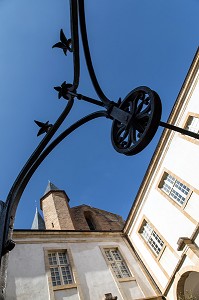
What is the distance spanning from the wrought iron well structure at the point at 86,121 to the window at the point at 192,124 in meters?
10.1

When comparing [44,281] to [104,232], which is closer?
[44,281]

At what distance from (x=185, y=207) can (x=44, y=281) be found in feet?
23.8

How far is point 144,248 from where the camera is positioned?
14.3 metres

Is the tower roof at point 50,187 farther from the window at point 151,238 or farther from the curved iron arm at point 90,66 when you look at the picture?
the curved iron arm at point 90,66

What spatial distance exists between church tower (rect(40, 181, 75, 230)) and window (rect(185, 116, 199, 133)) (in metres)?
11.3

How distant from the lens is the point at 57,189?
76.6 ft

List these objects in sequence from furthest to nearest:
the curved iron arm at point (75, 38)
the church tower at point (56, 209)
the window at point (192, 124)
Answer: the church tower at point (56, 209) → the window at point (192, 124) → the curved iron arm at point (75, 38)

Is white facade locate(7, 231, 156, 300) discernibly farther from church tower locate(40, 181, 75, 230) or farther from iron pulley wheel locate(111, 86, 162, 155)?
iron pulley wheel locate(111, 86, 162, 155)

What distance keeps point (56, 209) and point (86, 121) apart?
1829 cm

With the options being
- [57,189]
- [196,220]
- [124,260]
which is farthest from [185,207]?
[57,189]

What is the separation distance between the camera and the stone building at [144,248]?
35.2 ft

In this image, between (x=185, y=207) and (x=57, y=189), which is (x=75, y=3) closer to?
(x=185, y=207)

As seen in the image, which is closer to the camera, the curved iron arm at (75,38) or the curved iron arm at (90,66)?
the curved iron arm at (75,38)

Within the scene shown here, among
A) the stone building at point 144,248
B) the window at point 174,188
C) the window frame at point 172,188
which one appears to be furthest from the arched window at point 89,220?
the window at point 174,188
